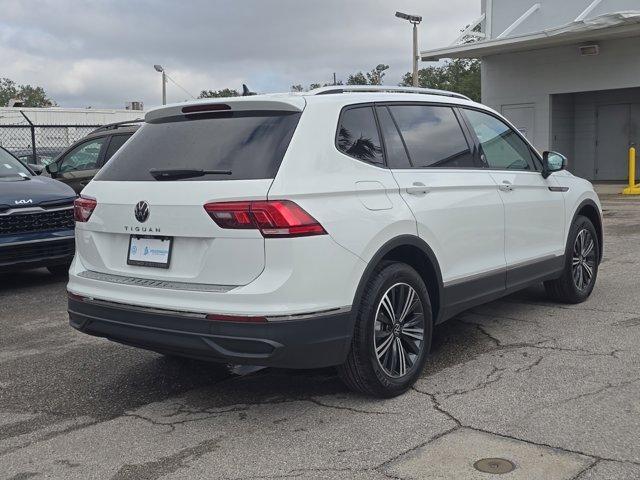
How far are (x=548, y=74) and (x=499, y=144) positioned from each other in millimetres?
16868

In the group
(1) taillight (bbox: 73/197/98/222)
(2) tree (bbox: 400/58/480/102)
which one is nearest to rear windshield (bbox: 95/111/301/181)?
(1) taillight (bbox: 73/197/98/222)

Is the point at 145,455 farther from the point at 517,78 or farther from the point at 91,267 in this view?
the point at 517,78

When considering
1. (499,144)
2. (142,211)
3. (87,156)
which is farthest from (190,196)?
(87,156)

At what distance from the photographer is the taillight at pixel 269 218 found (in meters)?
3.72

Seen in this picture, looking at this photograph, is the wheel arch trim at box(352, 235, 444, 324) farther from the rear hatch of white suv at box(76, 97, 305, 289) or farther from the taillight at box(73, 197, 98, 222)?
the taillight at box(73, 197, 98, 222)

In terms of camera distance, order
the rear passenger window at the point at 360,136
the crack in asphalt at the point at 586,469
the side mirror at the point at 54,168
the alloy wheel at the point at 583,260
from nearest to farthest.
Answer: the crack in asphalt at the point at 586,469, the rear passenger window at the point at 360,136, the alloy wheel at the point at 583,260, the side mirror at the point at 54,168

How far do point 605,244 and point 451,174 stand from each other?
641 centimetres

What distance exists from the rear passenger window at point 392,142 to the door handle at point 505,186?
109 centimetres

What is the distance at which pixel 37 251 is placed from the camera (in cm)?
785

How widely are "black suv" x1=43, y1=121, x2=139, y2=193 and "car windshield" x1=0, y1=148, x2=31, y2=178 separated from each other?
127 centimetres

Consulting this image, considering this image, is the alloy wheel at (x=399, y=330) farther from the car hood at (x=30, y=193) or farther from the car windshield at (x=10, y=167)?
the car windshield at (x=10, y=167)

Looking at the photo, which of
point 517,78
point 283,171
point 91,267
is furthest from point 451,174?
point 517,78

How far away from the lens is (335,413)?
165 inches

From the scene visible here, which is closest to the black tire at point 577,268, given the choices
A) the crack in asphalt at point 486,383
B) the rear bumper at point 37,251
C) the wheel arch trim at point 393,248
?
the crack in asphalt at point 486,383
